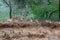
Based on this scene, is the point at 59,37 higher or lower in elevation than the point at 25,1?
lower

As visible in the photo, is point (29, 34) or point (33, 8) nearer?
point (29, 34)

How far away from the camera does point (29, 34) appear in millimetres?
1165

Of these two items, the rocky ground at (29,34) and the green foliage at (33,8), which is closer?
the rocky ground at (29,34)

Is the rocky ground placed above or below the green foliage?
below

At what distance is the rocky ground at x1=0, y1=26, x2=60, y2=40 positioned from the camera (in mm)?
1123

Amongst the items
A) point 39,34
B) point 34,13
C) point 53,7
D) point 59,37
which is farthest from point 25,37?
point 53,7

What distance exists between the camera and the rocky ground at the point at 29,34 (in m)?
1.12

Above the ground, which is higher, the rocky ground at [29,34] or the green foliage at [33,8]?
the green foliage at [33,8]

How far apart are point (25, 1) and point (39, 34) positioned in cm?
91

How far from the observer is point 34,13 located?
199cm

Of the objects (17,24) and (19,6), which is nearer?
(17,24)

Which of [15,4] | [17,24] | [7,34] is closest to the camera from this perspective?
[7,34]

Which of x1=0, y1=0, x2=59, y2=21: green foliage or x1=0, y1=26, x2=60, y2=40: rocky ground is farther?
x1=0, y1=0, x2=59, y2=21: green foliage

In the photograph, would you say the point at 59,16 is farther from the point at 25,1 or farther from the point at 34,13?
the point at 25,1
